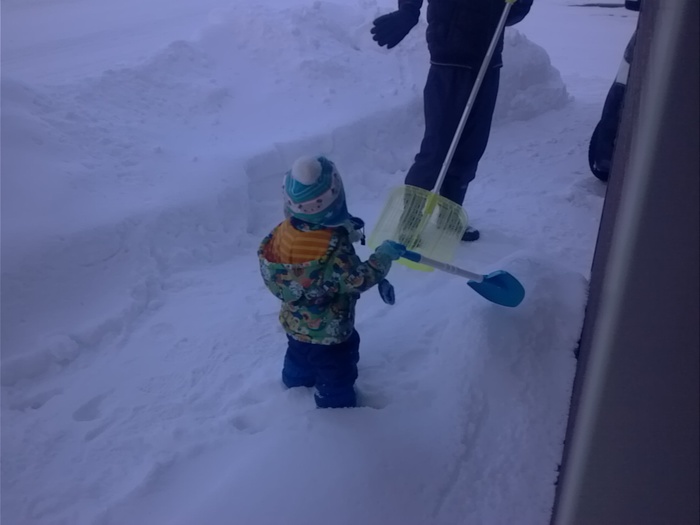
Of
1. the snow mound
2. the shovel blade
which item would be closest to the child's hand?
the shovel blade

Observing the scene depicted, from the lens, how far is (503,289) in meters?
2.07

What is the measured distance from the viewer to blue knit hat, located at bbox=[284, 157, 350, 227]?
1604mm

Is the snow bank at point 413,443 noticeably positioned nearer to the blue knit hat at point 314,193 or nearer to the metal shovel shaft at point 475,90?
the blue knit hat at point 314,193

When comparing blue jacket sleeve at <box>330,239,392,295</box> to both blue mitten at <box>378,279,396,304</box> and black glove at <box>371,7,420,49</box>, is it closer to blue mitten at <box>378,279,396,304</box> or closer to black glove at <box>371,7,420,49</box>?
blue mitten at <box>378,279,396,304</box>

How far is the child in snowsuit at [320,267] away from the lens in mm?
1639

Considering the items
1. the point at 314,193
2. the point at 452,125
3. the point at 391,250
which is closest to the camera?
the point at 314,193

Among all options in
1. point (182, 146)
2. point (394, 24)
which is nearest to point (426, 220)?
point (394, 24)

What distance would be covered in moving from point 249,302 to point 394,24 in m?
1.35

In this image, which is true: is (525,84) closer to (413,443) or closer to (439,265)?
(439,265)

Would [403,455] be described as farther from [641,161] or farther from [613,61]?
[613,61]

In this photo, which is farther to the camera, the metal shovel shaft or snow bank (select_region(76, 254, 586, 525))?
the metal shovel shaft

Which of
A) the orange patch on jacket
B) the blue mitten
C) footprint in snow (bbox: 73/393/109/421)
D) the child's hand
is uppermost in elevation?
the orange patch on jacket

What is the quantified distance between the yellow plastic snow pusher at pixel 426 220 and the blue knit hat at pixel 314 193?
86cm

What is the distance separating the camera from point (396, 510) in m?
1.53
